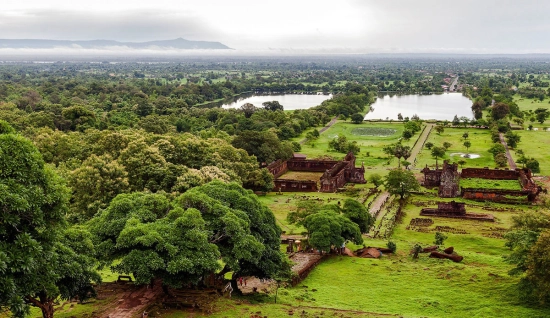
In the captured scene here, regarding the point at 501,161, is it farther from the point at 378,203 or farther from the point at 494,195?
the point at 378,203

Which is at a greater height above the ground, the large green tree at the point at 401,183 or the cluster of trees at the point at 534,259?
the cluster of trees at the point at 534,259

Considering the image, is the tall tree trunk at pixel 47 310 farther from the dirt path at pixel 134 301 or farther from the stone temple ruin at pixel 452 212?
the stone temple ruin at pixel 452 212

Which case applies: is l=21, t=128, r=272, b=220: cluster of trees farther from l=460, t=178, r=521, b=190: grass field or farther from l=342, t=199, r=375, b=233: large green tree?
l=460, t=178, r=521, b=190: grass field

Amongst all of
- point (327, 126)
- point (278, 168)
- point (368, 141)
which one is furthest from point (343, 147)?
point (327, 126)

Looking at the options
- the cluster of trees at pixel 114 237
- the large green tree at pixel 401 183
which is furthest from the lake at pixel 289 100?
the cluster of trees at pixel 114 237

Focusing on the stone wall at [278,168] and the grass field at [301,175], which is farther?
the grass field at [301,175]

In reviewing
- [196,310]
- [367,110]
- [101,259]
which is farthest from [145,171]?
[367,110]

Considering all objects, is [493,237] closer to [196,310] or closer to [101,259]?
[196,310]
